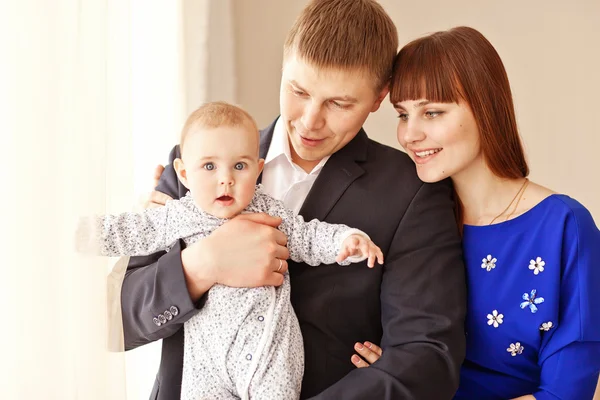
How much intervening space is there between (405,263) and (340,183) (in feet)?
0.79

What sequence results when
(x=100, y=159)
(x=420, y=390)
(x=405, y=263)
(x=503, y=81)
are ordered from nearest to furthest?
(x=100, y=159), (x=420, y=390), (x=405, y=263), (x=503, y=81)

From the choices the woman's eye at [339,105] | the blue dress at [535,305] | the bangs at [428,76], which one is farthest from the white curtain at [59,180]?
the blue dress at [535,305]

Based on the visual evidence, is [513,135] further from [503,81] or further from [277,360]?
[277,360]

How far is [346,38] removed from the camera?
1.81 m

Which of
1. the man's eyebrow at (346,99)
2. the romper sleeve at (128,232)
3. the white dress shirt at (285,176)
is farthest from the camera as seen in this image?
the white dress shirt at (285,176)

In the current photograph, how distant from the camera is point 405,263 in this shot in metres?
1.82

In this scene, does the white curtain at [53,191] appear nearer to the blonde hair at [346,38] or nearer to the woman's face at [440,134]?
the blonde hair at [346,38]

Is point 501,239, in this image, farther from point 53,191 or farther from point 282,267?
point 53,191

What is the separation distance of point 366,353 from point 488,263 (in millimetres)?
417

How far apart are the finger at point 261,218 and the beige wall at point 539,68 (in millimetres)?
1851

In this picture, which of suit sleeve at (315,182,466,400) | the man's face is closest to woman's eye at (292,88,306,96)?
the man's face

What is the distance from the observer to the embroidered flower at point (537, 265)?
76.4 inches

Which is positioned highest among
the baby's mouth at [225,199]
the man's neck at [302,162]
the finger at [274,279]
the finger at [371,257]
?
the man's neck at [302,162]

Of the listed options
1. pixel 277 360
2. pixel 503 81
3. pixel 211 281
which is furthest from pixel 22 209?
pixel 503 81
